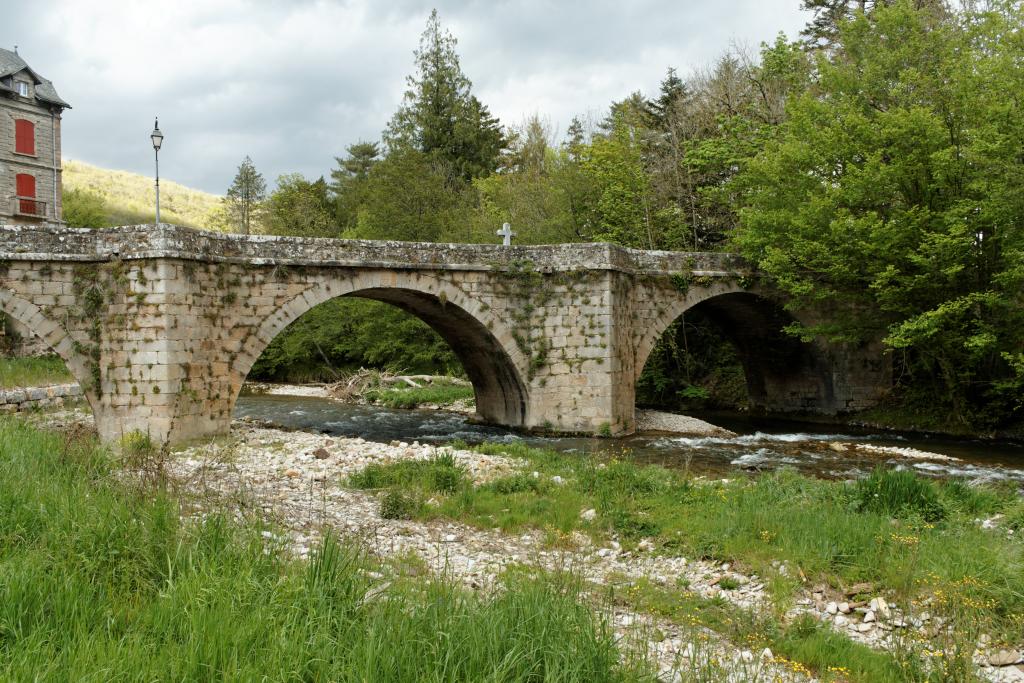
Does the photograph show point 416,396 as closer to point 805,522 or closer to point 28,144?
point 805,522

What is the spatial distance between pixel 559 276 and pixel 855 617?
11343 millimetres

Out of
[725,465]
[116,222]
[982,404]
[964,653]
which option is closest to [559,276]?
[725,465]

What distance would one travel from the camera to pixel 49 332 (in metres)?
12.1

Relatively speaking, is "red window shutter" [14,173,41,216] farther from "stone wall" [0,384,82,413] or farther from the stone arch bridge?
the stone arch bridge

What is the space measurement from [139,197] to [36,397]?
46306 mm

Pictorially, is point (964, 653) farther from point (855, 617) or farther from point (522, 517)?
point (522, 517)

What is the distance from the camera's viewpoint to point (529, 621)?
358 cm

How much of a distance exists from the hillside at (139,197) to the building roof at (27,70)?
1676 centimetres

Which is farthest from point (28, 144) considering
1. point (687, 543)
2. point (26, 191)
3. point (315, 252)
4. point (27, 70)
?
point (687, 543)

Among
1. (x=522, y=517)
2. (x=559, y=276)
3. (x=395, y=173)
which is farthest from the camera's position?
(x=395, y=173)

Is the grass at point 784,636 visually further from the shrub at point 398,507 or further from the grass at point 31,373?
the grass at point 31,373

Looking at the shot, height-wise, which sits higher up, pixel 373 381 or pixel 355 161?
pixel 355 161

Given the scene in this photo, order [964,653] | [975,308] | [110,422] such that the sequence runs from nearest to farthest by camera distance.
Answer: [964,653], [110,422], [975,308]

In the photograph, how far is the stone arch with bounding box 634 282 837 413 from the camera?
19.9 metres
